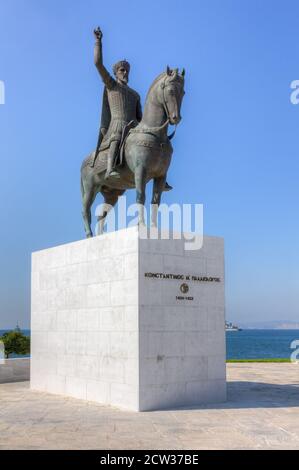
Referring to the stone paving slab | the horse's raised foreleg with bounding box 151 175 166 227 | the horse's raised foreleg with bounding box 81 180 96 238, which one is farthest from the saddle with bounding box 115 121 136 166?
the stone paving slab

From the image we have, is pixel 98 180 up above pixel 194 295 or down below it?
above

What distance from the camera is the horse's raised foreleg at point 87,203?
44.5 ft

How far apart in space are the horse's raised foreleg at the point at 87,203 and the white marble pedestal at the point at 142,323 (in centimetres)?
111

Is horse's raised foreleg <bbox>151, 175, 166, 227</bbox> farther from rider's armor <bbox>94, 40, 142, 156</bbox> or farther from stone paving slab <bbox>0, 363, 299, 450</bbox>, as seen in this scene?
stone paving slab <bbox>0, 363, 299, 450</bbox>

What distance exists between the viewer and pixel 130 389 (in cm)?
1018

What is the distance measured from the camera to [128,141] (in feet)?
38.8

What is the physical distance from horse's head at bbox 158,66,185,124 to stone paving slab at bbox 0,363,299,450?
5.83 meters

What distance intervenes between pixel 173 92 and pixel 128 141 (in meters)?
1.58

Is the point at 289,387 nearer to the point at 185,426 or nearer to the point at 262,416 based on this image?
the point at 262,416

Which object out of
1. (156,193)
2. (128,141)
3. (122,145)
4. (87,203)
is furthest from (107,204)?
(128,141)

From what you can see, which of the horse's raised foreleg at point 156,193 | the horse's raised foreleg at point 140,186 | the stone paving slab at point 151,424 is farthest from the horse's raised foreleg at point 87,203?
the stone paving slab at point 151,424
